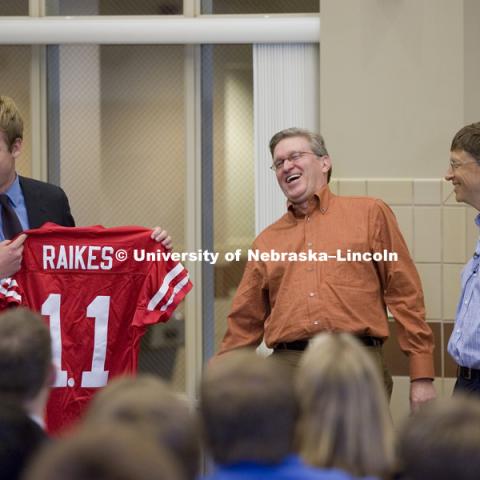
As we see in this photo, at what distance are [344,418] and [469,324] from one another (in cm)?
177

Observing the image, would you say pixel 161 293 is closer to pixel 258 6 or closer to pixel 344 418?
pixel 258 6

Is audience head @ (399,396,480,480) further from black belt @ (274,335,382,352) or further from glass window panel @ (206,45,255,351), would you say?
glass window panel @ (206,45,255,351)

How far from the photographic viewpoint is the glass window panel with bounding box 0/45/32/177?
5.39m

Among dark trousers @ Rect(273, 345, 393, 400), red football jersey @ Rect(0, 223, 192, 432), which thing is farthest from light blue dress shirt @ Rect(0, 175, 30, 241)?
dark trousers @ Rect(273, 345, 393, 400)

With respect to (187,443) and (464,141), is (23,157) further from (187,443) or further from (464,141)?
(187,443)

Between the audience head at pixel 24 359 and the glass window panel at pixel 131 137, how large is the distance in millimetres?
2716

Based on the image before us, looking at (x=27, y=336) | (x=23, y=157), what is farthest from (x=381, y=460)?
A: (x=23, y=157)

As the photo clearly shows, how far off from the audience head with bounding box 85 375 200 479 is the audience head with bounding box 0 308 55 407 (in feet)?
1.29

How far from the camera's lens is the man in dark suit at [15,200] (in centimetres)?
418

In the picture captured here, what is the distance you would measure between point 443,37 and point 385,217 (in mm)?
1221

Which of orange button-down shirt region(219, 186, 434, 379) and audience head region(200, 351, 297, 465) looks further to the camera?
orange button-down shirt region(219, 186, 434, 379)

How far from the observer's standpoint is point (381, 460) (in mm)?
2273

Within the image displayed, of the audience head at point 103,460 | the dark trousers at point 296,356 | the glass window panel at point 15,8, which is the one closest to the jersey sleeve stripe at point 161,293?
the dark trousers at point 296,356

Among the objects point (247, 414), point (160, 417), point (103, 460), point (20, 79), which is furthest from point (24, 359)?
point (20, 79)
